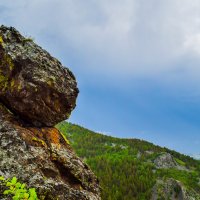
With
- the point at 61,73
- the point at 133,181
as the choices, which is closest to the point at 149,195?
the point at 133,181

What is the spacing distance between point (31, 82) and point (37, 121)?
10.5ft

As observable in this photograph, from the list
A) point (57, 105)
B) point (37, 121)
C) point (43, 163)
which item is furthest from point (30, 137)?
point (57, 105)

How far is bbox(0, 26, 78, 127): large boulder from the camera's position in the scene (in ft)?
79.2

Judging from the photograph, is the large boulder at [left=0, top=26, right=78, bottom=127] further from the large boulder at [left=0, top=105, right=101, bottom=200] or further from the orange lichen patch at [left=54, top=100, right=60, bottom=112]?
the large boulder at [left=0, top=105, right=101, bottom=200]

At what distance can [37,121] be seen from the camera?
25.3m

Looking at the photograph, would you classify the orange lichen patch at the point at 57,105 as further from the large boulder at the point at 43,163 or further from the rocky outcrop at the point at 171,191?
the rocky outcrop at the point at 171,191

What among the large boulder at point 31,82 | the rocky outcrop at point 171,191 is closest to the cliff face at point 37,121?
the large boulder at point 31,82

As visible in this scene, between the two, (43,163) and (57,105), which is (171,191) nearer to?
(57,105)

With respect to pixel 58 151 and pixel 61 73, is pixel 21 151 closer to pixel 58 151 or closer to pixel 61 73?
pixel 58 151

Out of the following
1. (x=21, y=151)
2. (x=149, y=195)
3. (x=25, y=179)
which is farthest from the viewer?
(x=149, y=195)

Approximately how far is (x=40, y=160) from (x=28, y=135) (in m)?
2.17

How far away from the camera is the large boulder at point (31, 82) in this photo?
24.1 meters

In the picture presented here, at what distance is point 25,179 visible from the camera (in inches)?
782

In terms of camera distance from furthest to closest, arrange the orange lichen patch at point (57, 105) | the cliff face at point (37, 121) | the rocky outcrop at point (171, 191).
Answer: the rocky outcrop at point (171, 191) → the orange lichen patch at point (57, 105) → the cliff face at point (37, 121)
